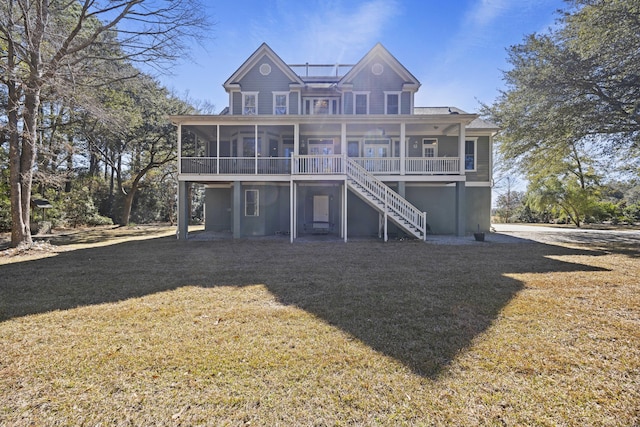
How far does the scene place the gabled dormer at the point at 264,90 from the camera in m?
15.8

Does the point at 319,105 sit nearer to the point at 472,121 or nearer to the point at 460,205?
the point at 472,121

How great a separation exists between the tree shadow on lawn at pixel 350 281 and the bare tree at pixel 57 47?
4.51 m

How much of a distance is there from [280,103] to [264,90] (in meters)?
1.16

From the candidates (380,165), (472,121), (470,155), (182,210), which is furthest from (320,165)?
(470,155)

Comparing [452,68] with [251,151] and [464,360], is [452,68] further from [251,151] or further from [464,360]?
[464,360]

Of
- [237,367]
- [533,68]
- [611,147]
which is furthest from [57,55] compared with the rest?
[611,147]

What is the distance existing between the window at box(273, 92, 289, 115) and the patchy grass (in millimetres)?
11634

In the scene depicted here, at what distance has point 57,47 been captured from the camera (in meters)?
10.9

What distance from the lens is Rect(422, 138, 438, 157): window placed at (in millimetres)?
15867

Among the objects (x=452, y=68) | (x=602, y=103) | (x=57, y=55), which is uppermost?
(x=452, y=68)

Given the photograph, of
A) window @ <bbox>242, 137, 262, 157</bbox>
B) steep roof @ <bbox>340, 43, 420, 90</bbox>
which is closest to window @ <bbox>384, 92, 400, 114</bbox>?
steep roof @ <bbox>340, 43, 420, 90</bbox>

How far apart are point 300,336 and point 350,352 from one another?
70 cm

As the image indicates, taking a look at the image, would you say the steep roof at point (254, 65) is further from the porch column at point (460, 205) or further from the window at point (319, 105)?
the porch column at point (460, 205)

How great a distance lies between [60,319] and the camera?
409 cm
